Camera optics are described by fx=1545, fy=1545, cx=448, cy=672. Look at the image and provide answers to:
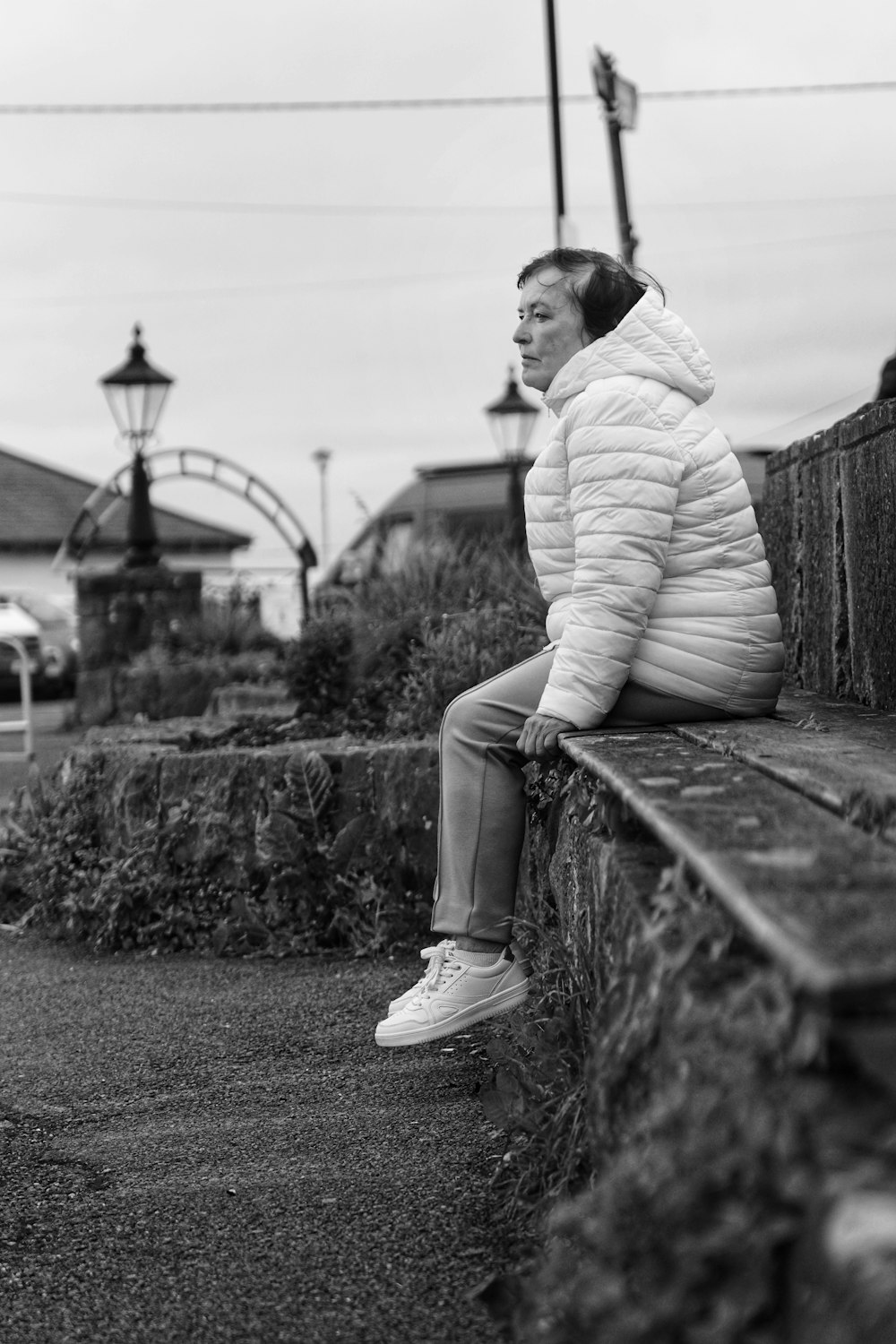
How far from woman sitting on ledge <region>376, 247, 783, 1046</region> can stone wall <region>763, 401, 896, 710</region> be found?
53 cm

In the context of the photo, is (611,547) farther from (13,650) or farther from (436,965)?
(13,650)

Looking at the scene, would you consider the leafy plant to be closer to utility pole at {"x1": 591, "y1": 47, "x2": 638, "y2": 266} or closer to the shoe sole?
the shoe sole

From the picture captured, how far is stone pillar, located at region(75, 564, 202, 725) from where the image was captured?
42.6 feet

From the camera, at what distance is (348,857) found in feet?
16.4

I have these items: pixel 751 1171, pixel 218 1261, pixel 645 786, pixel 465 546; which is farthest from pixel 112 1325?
pixel 465 546

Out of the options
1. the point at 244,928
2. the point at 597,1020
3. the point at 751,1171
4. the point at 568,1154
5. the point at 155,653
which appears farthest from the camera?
the point at 155,653

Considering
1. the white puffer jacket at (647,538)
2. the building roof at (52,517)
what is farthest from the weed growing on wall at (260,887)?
the building roof at (52,517)

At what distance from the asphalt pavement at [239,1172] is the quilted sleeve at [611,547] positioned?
883mm

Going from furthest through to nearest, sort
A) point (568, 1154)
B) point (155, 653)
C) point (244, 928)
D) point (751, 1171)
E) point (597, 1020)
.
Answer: point (155, 653), point (244, 928), point (568, 1154), point (597, 1020), point (751, 1171)

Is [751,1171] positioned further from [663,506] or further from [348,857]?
[348,857]

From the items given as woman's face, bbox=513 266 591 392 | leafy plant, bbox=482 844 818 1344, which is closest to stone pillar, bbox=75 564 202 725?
woman's face, bbox=513 266 591 392

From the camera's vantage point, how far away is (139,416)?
44.8ft

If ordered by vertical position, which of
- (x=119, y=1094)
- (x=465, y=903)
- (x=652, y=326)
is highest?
(x=652, y=326)

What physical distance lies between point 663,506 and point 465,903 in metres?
0.94
